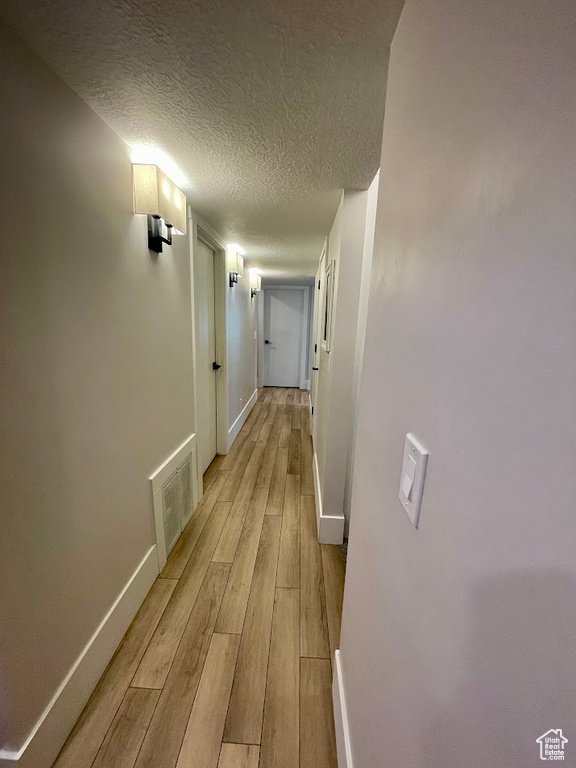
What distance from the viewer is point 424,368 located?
0.52m

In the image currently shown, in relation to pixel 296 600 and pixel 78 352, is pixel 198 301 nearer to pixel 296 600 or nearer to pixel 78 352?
pixel 78 352

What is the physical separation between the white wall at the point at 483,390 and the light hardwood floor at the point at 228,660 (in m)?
0.72

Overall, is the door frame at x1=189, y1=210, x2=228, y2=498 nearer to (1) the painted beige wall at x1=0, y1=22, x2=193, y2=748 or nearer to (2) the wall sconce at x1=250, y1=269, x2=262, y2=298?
(1) the painted beige wall at x1=0, y1=22, x2=193, y2=748

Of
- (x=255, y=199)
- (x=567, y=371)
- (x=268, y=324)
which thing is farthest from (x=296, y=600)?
(x=268, y=324)

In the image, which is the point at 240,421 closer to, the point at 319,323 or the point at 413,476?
the point at 319,323

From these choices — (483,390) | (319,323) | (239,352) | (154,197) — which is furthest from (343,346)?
(239,352)

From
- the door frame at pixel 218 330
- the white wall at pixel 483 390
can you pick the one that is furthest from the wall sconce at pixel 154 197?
the white wall at pixel 483 390

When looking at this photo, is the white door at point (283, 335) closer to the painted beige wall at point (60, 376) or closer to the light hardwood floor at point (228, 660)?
the light hardwood floor at point (228, 660)

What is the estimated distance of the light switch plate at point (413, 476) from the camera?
0.51 m

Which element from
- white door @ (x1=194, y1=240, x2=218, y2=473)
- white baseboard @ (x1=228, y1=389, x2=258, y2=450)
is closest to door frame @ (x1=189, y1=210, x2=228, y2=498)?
white door @ (x1=194, y1=240, x2=218, y2=473)

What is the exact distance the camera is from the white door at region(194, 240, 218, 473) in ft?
8.07

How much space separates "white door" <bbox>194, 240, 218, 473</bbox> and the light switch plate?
6.68 feet

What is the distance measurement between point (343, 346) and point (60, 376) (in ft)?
4.51

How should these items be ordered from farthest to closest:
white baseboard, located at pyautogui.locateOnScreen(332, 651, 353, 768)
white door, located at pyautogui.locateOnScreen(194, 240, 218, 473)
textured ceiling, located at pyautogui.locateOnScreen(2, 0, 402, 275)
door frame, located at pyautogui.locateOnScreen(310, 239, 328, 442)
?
door frame, located at pyautogui.locateOnScreen(310, 239, 328, 442) < white door, located at pyautogui.locateOnScreen(194, 240, 218, 473) < white baseboard, located at pyautogui.locateOnScreen(332, 651, 353, 768) < textured ceiling, located at pyautogui.locateOnScreen(2, 0, 402, 275)
